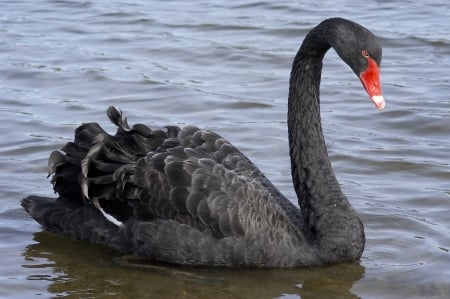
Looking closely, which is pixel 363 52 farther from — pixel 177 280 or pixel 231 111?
pixel 231 111

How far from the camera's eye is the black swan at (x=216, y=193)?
5.87 metres

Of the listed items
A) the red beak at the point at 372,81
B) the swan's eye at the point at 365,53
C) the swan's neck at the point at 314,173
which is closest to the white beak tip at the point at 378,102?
the red beak at the point at 372,81

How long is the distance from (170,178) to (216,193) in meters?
0.27

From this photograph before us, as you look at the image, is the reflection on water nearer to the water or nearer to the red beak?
the water

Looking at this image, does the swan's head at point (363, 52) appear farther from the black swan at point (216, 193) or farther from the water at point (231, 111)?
the water at point (231, 111)

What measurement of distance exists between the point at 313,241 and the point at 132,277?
3.36 feet

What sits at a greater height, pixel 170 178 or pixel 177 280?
pixel 170 178

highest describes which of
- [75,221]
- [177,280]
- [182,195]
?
[182,195]

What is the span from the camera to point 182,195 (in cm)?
593

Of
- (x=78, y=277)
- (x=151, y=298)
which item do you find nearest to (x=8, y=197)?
(x=78, y=277)

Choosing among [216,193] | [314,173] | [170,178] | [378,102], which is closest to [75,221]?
[170,178]

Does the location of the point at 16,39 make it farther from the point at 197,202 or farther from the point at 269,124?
the point at 197,202

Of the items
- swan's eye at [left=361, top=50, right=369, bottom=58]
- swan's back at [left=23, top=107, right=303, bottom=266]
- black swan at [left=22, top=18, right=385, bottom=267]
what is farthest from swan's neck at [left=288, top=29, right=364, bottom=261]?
swan's eye at [left=361, top=50, right=369, bottom=58]

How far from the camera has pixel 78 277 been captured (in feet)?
19.5
